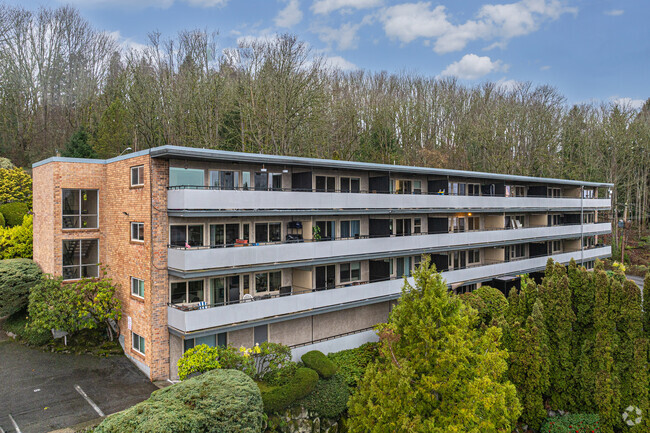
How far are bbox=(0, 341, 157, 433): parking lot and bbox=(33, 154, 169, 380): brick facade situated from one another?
4.17 ft

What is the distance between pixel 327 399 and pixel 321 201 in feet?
33.5

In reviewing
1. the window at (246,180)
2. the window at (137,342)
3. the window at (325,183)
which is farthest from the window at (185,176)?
the window at (137,342)

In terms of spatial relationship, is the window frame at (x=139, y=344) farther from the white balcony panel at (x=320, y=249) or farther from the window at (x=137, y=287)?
the white balcony panel at (x=320, y=249)

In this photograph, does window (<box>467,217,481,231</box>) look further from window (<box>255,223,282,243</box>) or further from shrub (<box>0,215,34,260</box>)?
shrub (<box>0,215,34,260</box>)

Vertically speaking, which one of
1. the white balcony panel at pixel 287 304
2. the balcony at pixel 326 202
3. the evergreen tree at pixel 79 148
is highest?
the evergreen tree at pixel 79 148

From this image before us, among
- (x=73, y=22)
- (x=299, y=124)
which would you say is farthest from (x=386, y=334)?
(x=73, y=22)

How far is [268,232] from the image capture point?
73.5 feet

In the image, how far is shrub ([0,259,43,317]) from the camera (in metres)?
22.7

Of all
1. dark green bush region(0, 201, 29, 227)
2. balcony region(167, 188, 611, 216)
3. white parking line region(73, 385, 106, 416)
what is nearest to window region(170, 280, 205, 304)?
balcony region(167, 188, 611, 216)

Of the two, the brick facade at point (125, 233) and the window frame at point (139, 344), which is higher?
the brick facade at point (125, 233)

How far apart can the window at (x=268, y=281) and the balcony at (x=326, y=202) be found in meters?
3.83

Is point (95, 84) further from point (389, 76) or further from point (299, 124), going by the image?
point (389, 76)

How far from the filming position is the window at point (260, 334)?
2100 centimetres

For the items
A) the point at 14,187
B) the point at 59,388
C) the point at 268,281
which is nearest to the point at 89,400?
the point at 59,388
